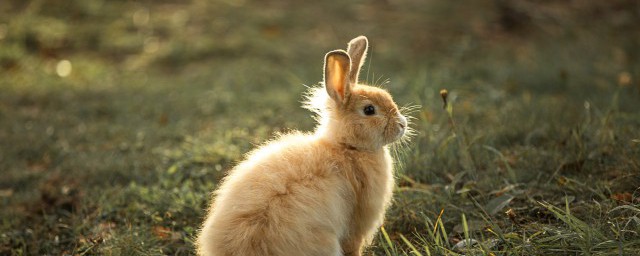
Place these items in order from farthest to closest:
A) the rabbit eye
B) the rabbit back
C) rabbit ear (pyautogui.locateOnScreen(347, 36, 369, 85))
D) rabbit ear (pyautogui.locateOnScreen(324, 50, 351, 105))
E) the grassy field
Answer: rabbit ear (pyautogui.locateOnScreen(347, 36, 369, 85)) → the grassy field → the rabbit eye → rabbit ear (pyautogui.locateOnScreen(324, 50, 351, 105)) → the rabbit back

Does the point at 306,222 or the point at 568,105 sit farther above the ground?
the point at 306,222

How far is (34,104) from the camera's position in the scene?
700cm

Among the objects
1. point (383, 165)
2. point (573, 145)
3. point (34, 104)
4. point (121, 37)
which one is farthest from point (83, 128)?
point (573, 145)

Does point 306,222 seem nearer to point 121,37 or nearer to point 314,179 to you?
point 314,179

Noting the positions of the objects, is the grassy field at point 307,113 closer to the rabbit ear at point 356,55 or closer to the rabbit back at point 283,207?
the rabbit back at point 283,207

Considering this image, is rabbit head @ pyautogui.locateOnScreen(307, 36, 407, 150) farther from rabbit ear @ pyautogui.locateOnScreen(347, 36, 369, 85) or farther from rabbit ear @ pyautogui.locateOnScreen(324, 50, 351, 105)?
rabbit ear @ pyautogui.locateOnScreen(347, 36, 369, 85)

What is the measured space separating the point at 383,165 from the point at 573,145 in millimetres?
1601

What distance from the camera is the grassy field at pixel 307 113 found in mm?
3748

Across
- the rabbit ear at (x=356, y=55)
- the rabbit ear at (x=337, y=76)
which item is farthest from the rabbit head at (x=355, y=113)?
the rabbit ear at (x=356, y=55)

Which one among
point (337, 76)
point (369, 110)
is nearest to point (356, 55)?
point (337, 76)

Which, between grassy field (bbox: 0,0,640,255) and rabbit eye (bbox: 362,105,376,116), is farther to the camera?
grassy field (bbox: 0,0,640,255)

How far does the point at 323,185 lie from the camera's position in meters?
3.18

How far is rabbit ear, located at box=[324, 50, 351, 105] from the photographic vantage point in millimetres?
3512

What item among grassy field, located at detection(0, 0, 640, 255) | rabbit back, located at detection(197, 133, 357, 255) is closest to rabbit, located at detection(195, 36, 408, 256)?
rabbit back, located at detection(197, 133, 357, 255)
